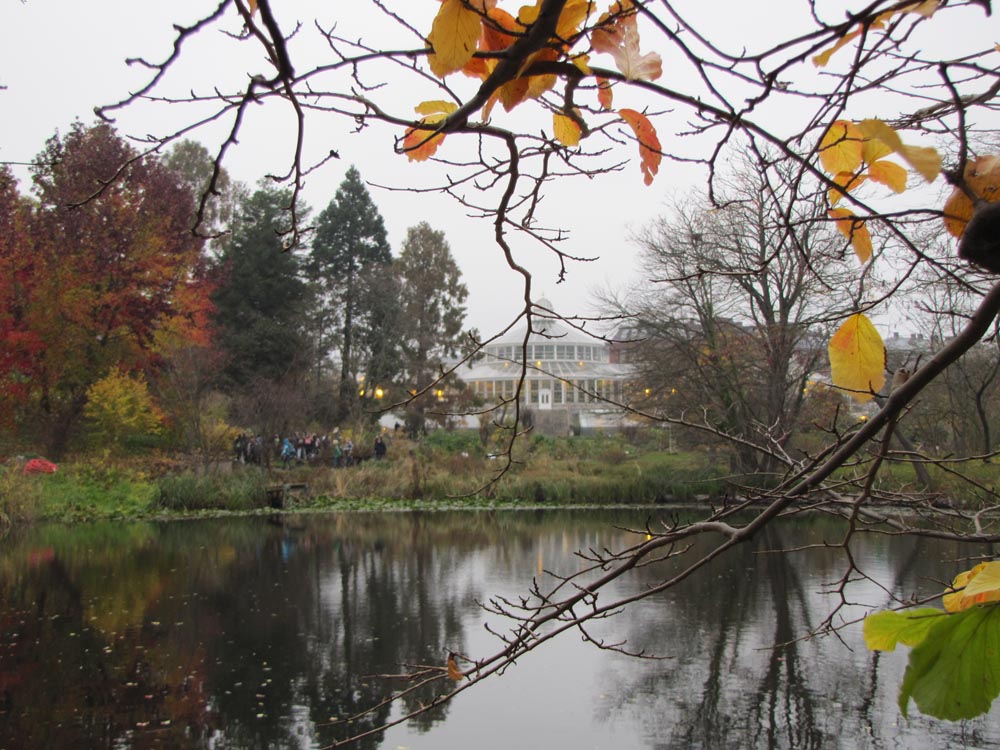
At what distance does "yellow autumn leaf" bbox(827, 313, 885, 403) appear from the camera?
0.96 m

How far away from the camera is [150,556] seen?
1391cm

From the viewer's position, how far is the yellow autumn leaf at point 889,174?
38.1 inches

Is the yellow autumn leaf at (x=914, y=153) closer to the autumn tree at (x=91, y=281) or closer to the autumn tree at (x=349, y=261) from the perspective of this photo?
the autumn tree at (x=91, y=281)

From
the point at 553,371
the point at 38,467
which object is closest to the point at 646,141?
the point at 38,467

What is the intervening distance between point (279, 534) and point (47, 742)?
10571 millimetres

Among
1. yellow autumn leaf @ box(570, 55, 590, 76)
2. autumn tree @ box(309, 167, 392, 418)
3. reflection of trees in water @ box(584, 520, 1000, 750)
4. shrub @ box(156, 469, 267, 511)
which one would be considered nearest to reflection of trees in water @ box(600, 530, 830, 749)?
reflection of trees in water @ box(584, 520, 1000, 750)

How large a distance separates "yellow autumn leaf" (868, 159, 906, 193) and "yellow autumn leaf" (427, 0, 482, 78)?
19.1 inches

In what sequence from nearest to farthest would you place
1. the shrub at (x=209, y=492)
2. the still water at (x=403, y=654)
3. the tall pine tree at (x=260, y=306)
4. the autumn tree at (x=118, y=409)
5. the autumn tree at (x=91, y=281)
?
the still water at (x=403, y=654) → the shrub at (x=209, y=492) → the autumn tree at (x=91, y=281) → the autumn tree at (x=118, y=409) → the tall pine tree at (x=260, y=306)

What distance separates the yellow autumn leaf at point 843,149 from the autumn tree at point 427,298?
36.3 metres

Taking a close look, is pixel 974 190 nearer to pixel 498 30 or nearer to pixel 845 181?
pixel 845 181

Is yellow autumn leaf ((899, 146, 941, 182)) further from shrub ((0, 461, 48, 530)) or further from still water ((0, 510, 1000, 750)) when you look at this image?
shrub ((0, 461, 48, 530))

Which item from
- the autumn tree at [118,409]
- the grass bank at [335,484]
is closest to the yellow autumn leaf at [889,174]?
the grass bank at [335,484]

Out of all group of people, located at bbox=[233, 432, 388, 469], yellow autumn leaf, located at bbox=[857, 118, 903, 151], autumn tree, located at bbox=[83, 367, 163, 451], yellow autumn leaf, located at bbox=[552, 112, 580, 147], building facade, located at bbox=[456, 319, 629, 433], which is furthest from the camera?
building facade, located at bbox=[456, 319, 629, 433]

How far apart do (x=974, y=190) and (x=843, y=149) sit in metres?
0.19
